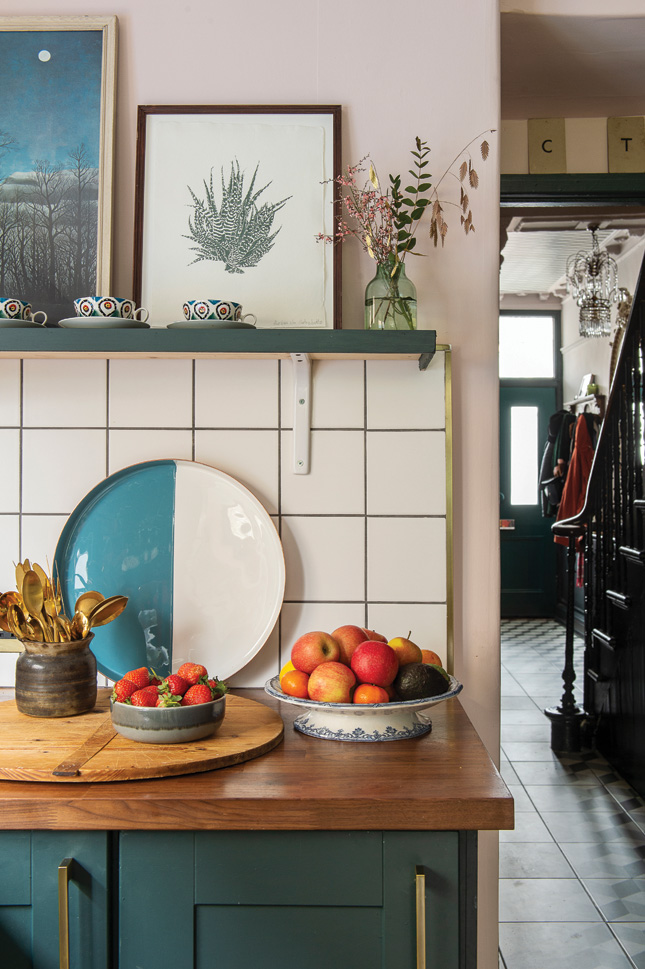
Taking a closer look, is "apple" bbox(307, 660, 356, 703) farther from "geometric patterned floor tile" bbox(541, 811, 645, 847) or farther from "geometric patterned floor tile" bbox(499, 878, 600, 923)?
"geometric patterned floor tile" bbox(541, 811, 645, 847)

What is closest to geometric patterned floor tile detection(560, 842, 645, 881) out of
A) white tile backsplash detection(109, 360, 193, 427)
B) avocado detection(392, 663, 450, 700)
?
avocado detection(392, 663, 450, 700)

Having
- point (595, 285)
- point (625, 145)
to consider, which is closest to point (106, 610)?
point (625, 145)

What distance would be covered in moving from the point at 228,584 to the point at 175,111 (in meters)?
0.99

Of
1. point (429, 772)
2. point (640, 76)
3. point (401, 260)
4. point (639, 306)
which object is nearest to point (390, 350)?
point (401, 260)

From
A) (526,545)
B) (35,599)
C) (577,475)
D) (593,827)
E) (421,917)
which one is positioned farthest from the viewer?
(526,545)

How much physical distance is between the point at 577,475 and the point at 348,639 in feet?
16.5

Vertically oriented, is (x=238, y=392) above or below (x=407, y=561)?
above

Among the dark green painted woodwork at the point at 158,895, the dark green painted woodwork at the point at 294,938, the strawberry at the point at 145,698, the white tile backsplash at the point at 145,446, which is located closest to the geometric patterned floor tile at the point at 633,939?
the dark green painted woodwork at the point at 294,938

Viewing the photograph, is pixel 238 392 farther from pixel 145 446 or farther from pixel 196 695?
pixel 196 695

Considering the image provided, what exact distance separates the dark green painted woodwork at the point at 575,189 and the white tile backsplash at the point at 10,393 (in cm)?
139

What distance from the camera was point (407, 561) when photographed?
5.42 feet

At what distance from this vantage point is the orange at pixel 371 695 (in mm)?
1266

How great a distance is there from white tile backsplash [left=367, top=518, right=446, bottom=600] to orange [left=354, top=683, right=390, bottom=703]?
1.28 ft

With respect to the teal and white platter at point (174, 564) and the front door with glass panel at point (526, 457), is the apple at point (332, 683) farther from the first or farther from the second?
the front door with glass panel at point (526, 457)
